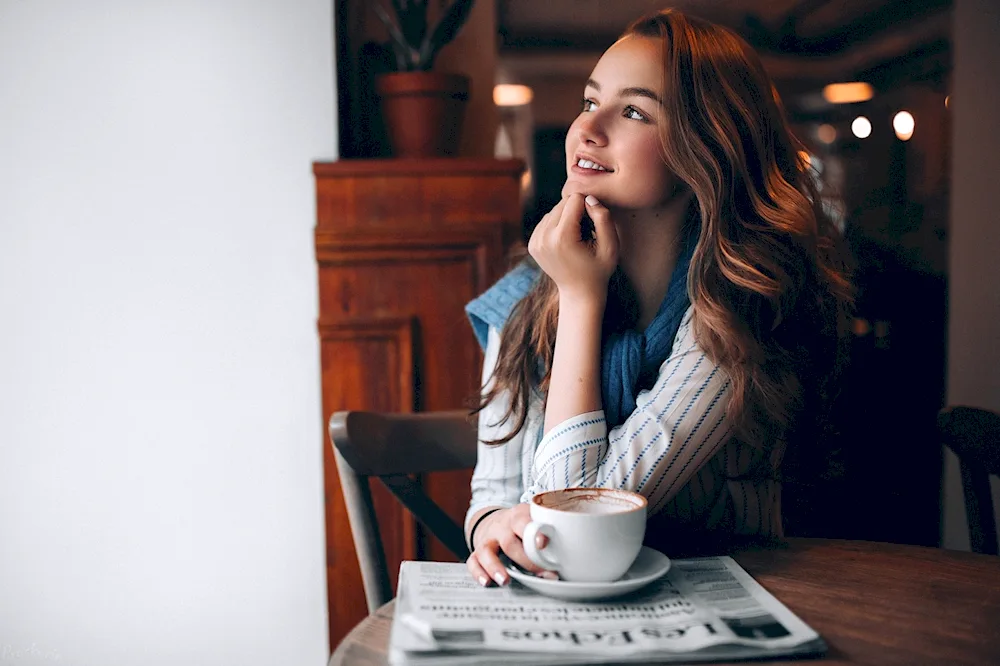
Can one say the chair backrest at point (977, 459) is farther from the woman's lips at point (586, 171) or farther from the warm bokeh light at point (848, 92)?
the warm bokeh light at point (848, 92)

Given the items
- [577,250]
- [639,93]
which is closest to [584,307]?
[577,250]

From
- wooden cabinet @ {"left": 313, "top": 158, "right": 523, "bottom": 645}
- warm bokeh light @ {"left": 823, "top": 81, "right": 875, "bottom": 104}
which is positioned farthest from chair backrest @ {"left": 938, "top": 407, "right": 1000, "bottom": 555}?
warm bokeh light @ {"left": 823, "top": 81, "right": 875, "bottom": 104}

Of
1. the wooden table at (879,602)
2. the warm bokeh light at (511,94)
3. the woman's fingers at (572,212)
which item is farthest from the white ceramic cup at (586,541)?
the warm bokeh light at (511,94)

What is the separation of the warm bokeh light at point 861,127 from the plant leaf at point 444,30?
3.56ft

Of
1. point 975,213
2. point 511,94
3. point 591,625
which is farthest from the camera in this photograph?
point 975,213

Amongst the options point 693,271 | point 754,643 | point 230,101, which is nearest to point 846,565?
point 754,643

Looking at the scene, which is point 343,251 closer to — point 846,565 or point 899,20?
point 846,565

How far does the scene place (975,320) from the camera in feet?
7.32

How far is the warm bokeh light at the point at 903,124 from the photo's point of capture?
223 centimetres

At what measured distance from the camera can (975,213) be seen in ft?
7.25

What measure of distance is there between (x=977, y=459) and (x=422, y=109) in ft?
3.84

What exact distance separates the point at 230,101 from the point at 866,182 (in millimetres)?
1577

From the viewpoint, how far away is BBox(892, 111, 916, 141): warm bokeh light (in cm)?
223

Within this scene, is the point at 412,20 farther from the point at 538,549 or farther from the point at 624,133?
the point at 538,549
